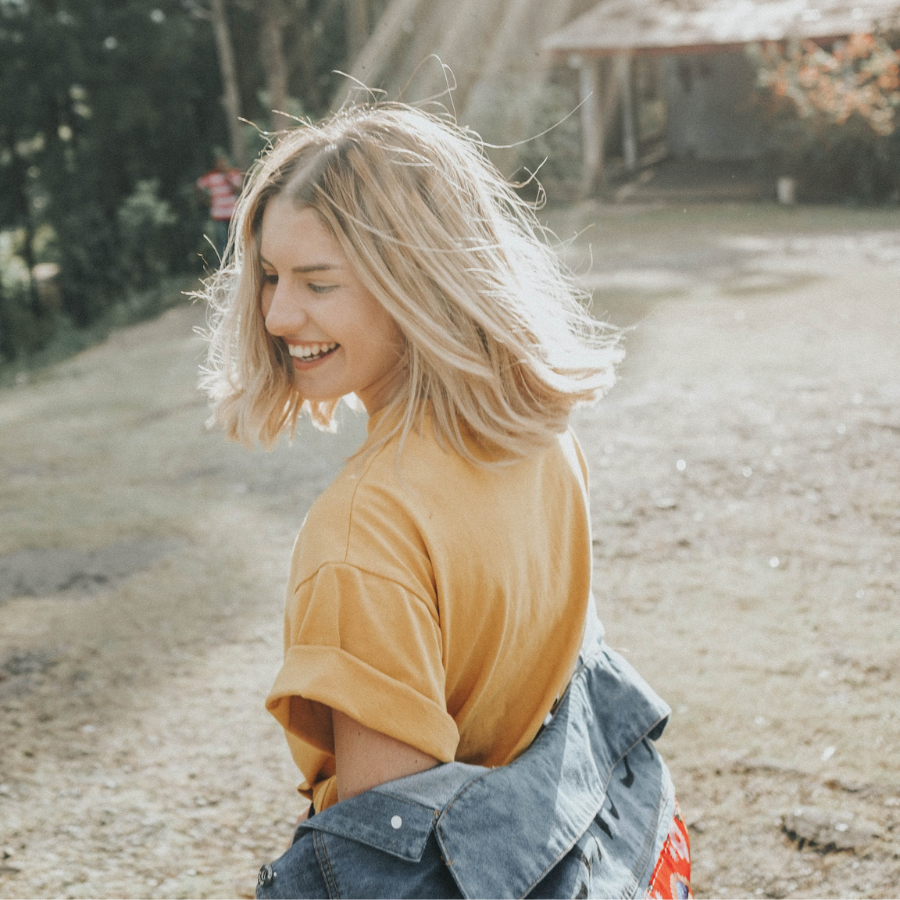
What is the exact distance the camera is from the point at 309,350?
162 cm

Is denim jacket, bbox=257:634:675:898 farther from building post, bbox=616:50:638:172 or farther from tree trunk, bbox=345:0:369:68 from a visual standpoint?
building post, bbox=616:50:638:172

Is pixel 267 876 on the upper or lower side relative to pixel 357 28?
lower

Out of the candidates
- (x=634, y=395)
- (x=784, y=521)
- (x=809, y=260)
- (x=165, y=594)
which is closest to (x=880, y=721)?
(x=784, y=521)

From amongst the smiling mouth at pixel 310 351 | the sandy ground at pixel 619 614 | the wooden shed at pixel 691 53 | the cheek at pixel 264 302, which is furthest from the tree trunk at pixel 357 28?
the smiling mouth at pixel 310 351

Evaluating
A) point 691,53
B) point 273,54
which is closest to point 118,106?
point 273,54

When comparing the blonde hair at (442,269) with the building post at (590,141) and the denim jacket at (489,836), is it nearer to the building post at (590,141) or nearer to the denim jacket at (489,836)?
the denim jacket at (489,836)

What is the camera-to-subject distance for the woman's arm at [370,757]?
4.25 feet

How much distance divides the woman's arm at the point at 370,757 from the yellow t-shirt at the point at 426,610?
0.03 metres

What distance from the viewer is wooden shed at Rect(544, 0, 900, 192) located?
1752 cm

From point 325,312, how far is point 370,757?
2.07 feet

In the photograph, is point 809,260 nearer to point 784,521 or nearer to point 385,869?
point 784,521

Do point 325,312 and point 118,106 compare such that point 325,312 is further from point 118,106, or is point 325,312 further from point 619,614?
point 118,106

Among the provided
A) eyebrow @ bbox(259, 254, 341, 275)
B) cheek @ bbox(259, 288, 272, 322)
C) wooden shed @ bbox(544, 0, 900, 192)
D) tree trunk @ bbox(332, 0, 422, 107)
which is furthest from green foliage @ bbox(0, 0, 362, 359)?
eyebrow @ bbox(259, 254, 341, 275)

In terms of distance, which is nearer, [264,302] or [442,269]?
[442,269]
